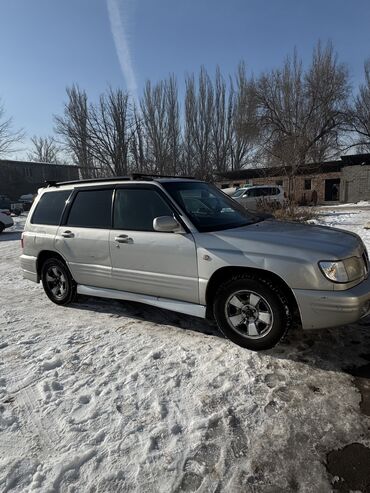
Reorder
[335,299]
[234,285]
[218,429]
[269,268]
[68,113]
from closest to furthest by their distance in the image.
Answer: [218,429], [335,299], [269,268], [234,285], [68,113]

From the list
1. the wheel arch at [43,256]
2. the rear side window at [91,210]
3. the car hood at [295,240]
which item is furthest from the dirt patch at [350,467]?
the wheel arch at [43,256]

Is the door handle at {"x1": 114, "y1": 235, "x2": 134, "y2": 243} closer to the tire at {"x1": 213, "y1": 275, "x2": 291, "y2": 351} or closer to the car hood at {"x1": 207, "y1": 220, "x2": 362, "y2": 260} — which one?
the car hood at {"x1": 207, "y1": 220, "x2": 362, "y2": 260}

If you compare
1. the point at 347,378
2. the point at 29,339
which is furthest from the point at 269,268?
the point at 29,339

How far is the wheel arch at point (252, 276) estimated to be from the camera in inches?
142

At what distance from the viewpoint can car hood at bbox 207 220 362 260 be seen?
3.46m

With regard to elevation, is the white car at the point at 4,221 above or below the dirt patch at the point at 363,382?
above

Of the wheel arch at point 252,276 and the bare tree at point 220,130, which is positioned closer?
the wheel arch at point 252,276

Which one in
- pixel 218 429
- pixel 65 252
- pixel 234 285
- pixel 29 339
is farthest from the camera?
pixel 65 252

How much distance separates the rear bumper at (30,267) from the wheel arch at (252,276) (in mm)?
3172

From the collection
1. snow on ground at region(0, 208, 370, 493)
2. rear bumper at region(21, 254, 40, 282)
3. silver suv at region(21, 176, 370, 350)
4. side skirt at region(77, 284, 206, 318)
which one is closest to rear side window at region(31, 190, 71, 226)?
silver suv at region(21, 176, 370, 350)

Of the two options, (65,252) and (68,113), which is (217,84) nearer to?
(68,113)

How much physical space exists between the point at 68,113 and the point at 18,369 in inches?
1343

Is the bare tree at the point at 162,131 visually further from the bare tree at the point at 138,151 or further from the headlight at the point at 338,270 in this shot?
the headlight at the point at 338,270

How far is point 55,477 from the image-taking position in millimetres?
2281
